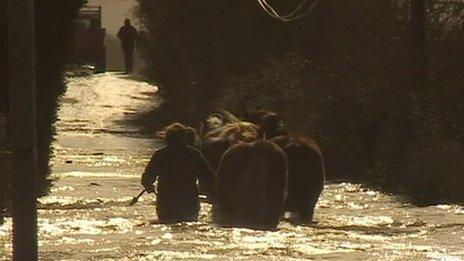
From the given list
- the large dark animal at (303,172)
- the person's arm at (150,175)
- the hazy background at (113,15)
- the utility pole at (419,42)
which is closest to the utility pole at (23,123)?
the person's arm at (150,175)

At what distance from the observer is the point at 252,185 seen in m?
20.8

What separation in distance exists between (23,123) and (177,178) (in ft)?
32.7

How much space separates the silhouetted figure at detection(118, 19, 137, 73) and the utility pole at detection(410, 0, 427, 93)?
30328 millimetres

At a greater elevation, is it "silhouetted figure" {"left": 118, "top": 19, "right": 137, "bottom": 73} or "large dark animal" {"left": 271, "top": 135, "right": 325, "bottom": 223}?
"large dark animal" {"left": 271, "top": 135, "right": 325, "bottom": 223}

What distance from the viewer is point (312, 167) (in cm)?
2217

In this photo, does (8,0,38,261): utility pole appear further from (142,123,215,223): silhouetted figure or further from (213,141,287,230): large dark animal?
(142,123,215,223): silhouetted figure

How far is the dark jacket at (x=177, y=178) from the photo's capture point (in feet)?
68.3

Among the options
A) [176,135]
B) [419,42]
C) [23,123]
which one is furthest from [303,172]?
[23,123]

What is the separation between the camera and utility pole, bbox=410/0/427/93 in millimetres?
30188

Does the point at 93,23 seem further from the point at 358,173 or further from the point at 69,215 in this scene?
the point at 69,215

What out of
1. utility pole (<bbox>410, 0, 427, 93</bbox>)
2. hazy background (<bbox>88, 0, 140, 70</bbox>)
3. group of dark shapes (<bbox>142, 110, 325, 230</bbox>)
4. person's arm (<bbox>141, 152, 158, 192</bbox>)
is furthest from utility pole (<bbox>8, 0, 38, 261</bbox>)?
hazy background (<bbox>88, 0, 140, 70</bbox>)

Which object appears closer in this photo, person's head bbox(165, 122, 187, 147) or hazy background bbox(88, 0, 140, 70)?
person's head bbox(165, 122, 187, 147)

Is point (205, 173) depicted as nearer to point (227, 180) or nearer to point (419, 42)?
point (227, 180)

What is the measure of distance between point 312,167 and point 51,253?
20.8 feet
